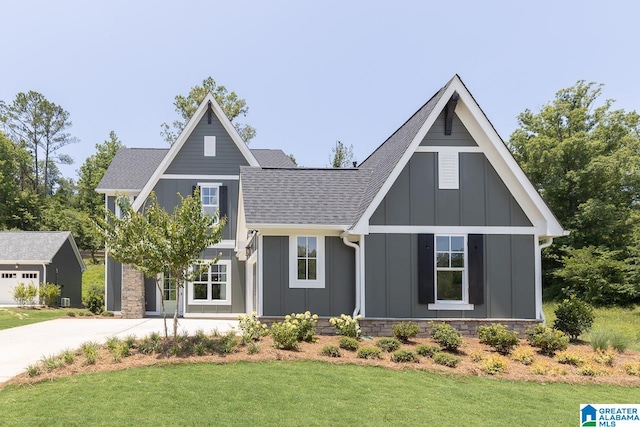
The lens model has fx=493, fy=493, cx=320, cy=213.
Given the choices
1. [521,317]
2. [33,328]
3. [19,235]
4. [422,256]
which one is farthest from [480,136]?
[19,235]

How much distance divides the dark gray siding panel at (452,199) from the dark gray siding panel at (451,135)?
32 cm

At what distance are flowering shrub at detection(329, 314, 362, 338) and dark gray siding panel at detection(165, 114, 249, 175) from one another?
971 centimetres

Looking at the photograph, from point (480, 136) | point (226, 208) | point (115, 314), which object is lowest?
point (115, 314)

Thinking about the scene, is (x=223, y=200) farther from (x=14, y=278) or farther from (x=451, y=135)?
(x=14, y=278)

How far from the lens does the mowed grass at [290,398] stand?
6.61 m

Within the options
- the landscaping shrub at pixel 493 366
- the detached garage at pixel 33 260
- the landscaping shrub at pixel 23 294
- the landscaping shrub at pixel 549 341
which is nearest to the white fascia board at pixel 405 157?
the landscaping shrub at pixel 493 366

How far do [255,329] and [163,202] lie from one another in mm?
10064

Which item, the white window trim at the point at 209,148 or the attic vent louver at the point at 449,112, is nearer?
the attic vent louver at the point at 449,112

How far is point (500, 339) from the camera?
1073 cm

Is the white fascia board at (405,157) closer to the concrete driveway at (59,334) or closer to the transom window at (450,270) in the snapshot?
the transom window at (450,270)

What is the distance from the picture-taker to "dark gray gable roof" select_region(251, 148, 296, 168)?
2283 centimetres

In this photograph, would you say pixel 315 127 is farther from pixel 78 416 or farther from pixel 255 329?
pixel 78 416

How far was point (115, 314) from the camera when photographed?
20.5 metres

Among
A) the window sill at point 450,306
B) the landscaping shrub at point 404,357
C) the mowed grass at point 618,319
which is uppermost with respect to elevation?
the window sill at point 450,306
